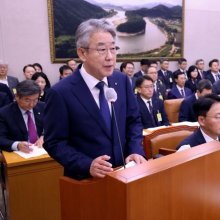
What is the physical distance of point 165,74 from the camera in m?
6.98

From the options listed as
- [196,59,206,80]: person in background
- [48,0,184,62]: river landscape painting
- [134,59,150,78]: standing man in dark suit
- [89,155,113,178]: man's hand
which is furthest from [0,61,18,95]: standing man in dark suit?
[196,59,206,80]: person in background

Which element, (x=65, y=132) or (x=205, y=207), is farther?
(x=65, y=132)

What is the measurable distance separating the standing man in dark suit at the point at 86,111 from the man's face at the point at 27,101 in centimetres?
140

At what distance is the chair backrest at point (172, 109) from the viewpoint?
419 cm

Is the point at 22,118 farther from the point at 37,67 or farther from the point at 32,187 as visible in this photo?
the point at 37,67

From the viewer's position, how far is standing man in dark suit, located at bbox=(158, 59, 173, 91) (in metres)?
6.90

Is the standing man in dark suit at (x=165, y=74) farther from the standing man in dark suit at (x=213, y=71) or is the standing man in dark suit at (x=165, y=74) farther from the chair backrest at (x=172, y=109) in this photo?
the chair backrest at (x=172, y=109)

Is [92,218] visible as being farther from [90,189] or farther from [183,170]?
[183,170]

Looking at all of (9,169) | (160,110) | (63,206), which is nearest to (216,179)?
(63,206)

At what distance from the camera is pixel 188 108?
159 inches

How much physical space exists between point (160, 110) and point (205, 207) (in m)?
3.02

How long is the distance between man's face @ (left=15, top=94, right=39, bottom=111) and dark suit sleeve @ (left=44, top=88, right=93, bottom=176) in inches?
55.7

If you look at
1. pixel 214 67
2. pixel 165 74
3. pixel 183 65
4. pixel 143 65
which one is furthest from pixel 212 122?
pixel 214 67

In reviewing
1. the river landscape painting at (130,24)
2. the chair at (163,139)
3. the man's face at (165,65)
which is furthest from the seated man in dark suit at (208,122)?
the man's face at (165,65)
